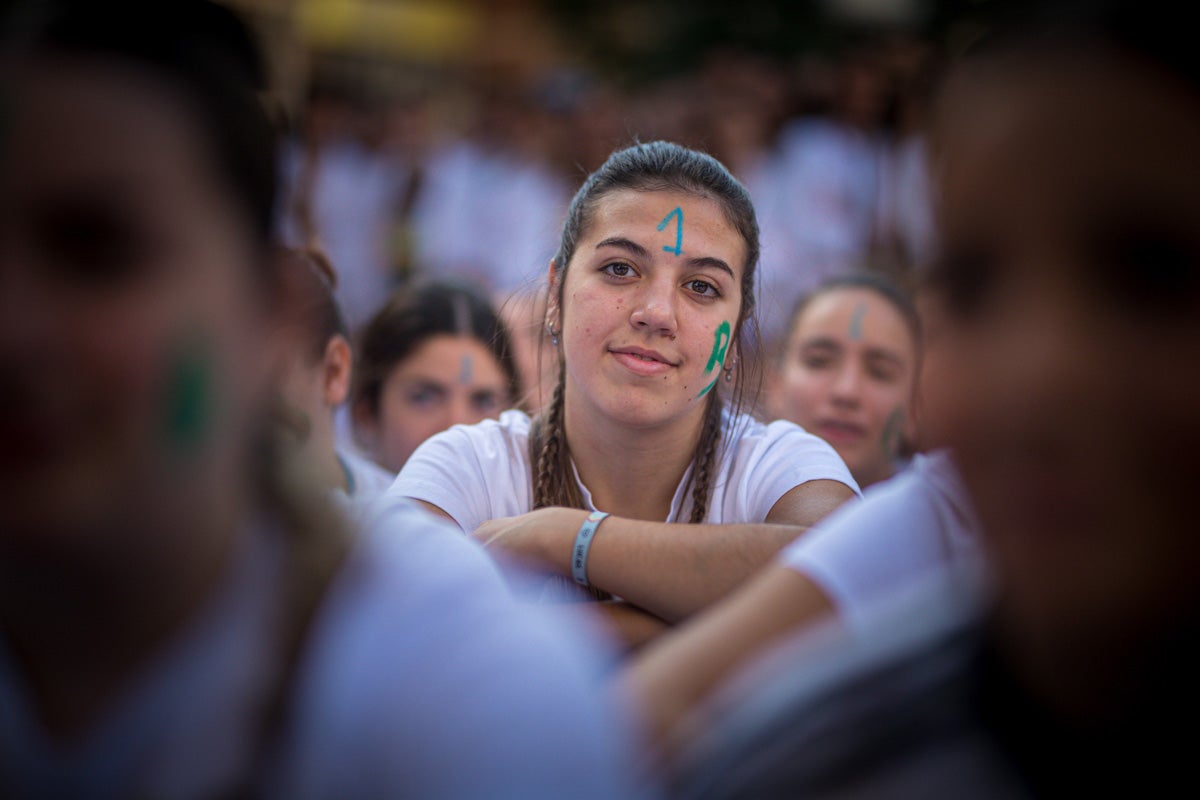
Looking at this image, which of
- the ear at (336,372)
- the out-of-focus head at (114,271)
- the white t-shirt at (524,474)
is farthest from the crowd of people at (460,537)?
the ear at (336,372)

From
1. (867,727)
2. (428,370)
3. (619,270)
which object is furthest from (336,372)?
(867,727)

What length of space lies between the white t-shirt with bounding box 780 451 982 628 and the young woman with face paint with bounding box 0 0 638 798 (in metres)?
0.45

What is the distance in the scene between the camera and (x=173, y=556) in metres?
1.10

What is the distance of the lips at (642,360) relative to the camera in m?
2.51

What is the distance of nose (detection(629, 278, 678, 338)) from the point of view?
250cm

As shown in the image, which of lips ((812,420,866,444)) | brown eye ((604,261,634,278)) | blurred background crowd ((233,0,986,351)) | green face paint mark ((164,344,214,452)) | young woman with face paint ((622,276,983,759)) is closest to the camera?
green face paint mark ((164,344,214,452))

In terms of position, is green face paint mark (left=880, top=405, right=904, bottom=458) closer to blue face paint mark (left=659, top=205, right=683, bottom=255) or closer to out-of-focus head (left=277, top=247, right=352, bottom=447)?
blue face paint mark (left=659, top=205, right=683, bottom=255)

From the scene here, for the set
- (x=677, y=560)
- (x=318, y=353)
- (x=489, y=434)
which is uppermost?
(x=318, y=353)

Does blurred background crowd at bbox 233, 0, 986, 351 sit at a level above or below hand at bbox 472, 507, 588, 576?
above

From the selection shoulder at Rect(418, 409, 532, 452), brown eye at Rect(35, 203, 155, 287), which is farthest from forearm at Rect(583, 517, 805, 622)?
brown eye at Rect(35, 203, 155, 287)

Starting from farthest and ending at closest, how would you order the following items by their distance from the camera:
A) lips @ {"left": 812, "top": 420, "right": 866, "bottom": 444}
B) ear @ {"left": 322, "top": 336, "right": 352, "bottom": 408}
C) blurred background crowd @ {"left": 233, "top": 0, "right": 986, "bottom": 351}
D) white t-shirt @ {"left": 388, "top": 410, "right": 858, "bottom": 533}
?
blurred background crowd @ {"left": 233, "top": 0, "right": 986, "bottom": 351}
lips @ {"left": 812, "top": 420, "right": 866, "bottom": 444}
ear @ {"left": 322, "top": 336, "right": 352, "bottom": 408}
white t-shirt @ {"left": 388, "top": 410, "right": 858, "bottom": 533}

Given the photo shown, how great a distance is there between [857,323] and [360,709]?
2788 mm

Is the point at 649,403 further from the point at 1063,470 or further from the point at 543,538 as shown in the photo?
the point at 1063,470

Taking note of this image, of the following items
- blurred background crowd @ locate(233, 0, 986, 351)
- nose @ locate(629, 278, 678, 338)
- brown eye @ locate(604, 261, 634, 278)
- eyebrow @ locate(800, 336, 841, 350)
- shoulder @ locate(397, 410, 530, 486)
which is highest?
blurred background crowd @ locate(233, 0, 986, 351)
